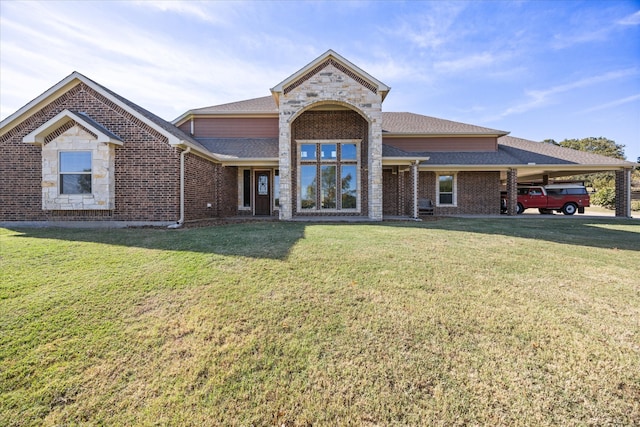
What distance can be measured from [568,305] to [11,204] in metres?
14.7

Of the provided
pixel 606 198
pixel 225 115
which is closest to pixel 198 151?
pixel 225 115

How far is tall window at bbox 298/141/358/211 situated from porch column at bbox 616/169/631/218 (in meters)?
13.9

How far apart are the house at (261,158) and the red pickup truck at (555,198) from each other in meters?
1.93

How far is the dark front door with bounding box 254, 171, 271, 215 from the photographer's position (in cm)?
1448

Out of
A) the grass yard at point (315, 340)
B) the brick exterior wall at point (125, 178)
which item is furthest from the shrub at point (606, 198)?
the brick exterior wall at point (125, 178)

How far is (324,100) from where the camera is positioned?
1149 cm

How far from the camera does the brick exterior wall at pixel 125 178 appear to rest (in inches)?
373

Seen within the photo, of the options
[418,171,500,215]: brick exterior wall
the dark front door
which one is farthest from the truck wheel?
the dark front door

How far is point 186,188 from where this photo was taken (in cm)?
988

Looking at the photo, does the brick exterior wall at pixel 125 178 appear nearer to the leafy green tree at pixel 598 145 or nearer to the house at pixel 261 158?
the house at pixel 261 158

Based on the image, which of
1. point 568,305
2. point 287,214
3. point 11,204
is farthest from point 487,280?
point 11,204

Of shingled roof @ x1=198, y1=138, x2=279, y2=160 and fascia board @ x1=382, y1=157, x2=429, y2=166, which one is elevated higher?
shingled roof @ x1=198, y1=138, x2=279, y2=160

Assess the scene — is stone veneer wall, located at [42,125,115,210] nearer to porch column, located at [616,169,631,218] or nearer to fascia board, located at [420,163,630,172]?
fascia board, located at [420,163,630,172]

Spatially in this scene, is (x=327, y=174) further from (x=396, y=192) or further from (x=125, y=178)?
(x=125, y=178)
